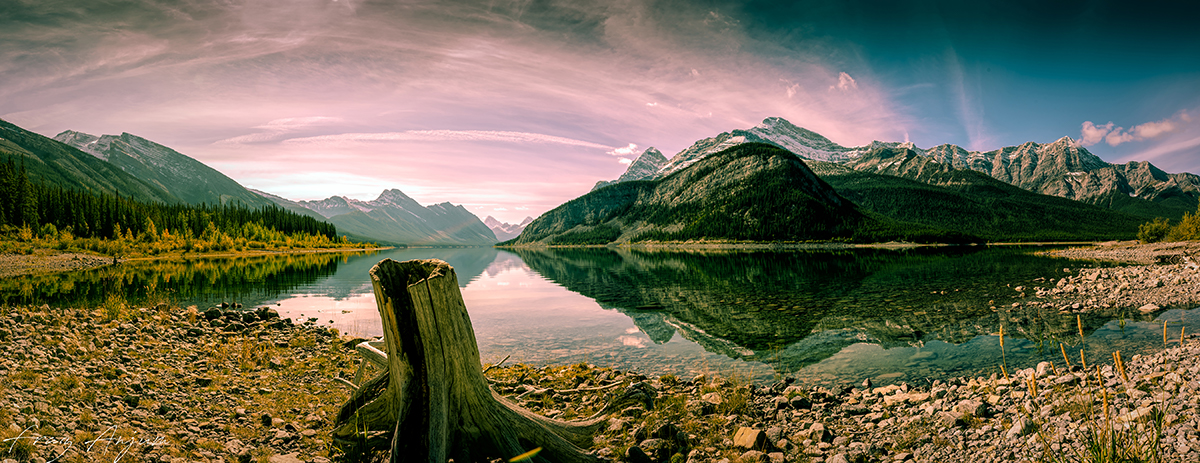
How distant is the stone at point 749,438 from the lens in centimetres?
793

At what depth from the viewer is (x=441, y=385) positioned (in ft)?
21.6

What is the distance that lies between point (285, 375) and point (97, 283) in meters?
39.3

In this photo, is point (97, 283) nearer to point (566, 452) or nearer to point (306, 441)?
point (306, 441)

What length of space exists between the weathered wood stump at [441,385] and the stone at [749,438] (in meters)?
2.69

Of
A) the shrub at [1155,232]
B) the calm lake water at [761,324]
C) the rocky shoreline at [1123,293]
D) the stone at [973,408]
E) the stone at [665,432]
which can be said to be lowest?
the calm lake water at [761,324]

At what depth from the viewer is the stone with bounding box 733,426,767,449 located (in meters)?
7.93

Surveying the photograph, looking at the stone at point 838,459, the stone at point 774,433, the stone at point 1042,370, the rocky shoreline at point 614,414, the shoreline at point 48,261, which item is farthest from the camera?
the shoreline at point 48,261

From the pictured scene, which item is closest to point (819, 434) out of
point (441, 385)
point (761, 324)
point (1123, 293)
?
point (441, 385)

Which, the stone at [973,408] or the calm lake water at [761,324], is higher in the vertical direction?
the stone at [973,408]

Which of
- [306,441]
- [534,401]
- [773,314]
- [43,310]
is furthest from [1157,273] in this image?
[43,310]

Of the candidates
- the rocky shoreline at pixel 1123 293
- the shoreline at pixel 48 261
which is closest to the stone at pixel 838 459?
the rocky shoreline at pixel 1123 293

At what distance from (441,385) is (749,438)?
17.1ft

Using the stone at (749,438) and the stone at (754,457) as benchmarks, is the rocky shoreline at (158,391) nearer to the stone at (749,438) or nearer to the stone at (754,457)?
the stone at (754,457)

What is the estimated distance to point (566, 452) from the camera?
723cm
